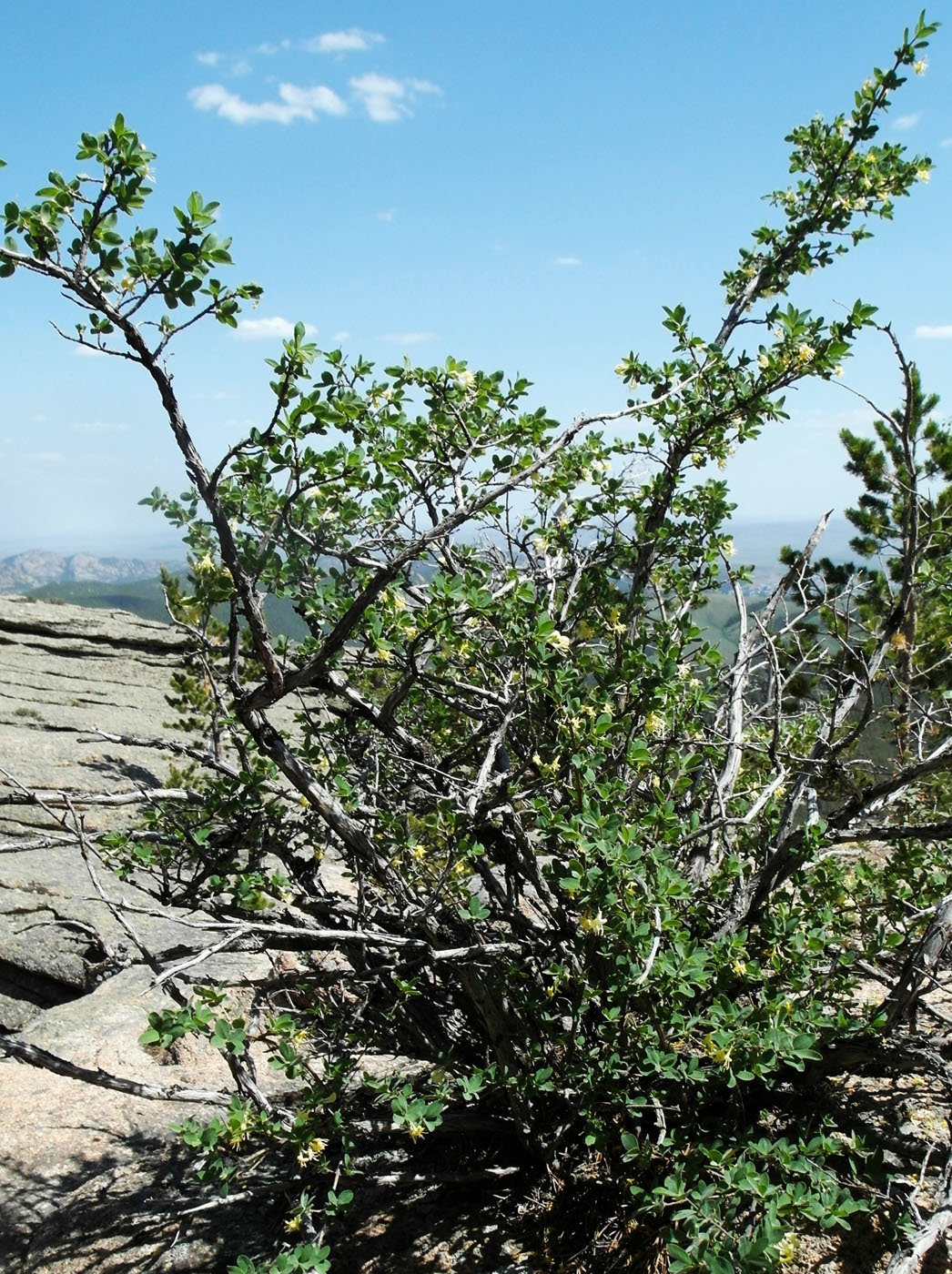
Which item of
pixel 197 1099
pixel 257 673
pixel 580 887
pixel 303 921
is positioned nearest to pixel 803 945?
pixel 580 887

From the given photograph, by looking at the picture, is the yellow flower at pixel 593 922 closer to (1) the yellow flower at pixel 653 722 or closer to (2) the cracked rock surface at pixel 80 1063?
(1) the yellow flower at pixel 653 722

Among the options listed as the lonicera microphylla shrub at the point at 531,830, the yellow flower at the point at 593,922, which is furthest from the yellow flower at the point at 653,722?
the yellow flower at the point at 593,922

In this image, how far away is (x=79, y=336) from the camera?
227cm

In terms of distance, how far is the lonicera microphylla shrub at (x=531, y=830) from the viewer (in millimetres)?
2590

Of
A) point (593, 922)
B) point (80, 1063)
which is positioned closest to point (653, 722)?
point (593, 922)

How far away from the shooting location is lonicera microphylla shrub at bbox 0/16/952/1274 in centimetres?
259

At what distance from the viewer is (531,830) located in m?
3.79

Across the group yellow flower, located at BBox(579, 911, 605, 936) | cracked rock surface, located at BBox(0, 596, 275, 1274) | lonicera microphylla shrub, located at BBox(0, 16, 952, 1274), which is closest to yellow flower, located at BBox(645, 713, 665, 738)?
lonicera microphylla shrub, located at BBox(0, 16, 952, 1274)

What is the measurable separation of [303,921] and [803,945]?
1.86 m

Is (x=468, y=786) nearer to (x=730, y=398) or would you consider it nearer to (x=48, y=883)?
(x=730, y=398)

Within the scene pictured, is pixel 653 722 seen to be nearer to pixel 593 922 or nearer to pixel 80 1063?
pixel 593 922

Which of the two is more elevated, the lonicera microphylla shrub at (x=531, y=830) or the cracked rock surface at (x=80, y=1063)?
the lonicera microphylla shrub at (x=531, y=830)

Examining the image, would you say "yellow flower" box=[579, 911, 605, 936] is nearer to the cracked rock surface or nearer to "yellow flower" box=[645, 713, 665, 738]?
"yellow flower" box=[645, 713, 665, 738]

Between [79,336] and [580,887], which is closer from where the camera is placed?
[79,336]
